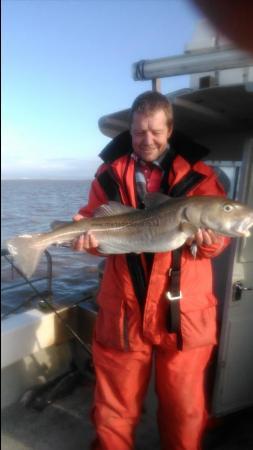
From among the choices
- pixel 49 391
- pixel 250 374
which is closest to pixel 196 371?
pixel 250 374

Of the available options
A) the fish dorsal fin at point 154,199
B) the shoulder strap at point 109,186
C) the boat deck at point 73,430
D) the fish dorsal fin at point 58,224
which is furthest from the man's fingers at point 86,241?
the boat deck at point 73,430

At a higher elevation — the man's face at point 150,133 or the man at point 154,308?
the man's face at point 150,133

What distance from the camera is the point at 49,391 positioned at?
14.8 ft

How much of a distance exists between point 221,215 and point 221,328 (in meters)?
1.43

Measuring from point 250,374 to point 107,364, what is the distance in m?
1.59

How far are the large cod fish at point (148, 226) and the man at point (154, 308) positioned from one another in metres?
0.10

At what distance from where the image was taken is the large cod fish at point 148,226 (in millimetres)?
2928

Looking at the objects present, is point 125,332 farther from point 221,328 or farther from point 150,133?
point 150,133

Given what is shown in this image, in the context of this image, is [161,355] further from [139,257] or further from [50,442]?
[50,442]

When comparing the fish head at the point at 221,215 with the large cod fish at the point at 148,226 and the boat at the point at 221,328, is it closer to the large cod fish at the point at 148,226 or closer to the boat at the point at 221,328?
the large cod fish at the point at 148,226

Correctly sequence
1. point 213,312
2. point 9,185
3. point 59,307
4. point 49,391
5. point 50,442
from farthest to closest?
point 59,307 → point 49,391 → point 50,442 → point 213,312 → point 9,185

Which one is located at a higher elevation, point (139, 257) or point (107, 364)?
point (139, 257)

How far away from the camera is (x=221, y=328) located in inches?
151

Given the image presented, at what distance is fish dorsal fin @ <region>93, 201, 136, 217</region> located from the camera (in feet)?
10.7
